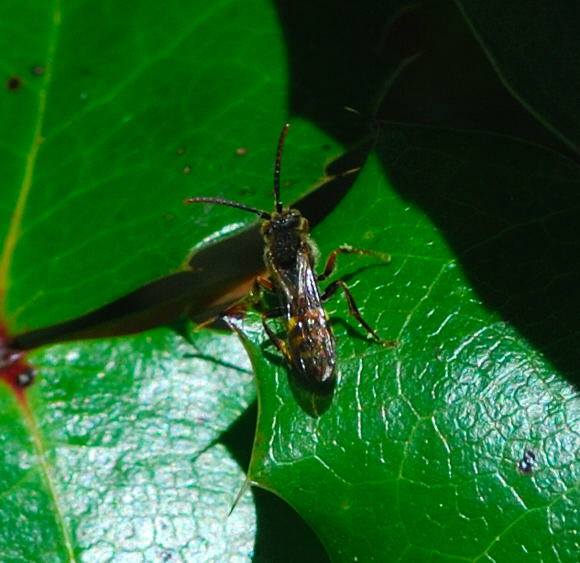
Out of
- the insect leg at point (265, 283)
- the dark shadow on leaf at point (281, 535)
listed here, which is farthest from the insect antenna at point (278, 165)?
the dark shadow on leaf at point (281, 535)

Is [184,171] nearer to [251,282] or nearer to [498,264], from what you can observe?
[251,282]

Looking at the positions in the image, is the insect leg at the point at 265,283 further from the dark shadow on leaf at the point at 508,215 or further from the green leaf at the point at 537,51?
the green leaf at the point at 537,51

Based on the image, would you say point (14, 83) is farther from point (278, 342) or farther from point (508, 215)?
point (508, 215)

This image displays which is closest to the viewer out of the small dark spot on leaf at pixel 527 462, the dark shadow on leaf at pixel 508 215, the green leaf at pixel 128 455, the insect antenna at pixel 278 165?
the small dark spot on leaf at pixel 527 462

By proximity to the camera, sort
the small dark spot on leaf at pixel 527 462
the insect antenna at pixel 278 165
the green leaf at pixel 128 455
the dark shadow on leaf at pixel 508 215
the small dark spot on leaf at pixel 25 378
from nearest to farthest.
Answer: the small dark spot on leaf at pixel 527 462, the dark shadow on leaf at pixel 508 215, the green leaf at pixel 128 455, the insect antenna at pixel 278 165, the small dark spot on leaf at pixel 25 378

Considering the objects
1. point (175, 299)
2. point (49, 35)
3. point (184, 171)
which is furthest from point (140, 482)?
point (49, 35)

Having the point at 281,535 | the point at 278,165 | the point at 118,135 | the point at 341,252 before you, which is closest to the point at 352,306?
the point at 341,252
